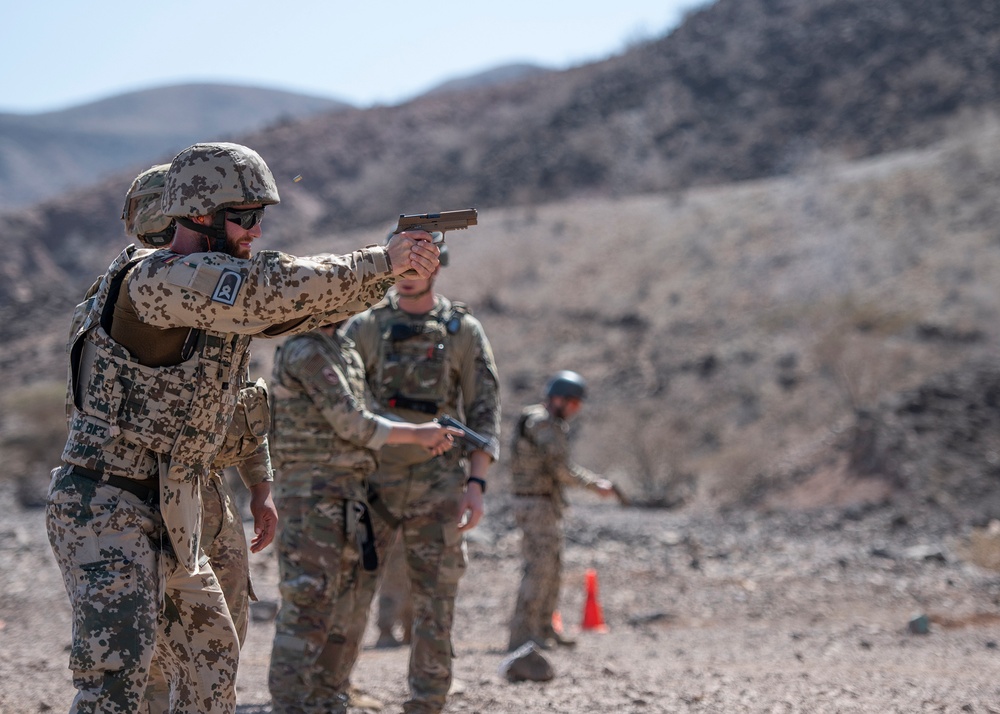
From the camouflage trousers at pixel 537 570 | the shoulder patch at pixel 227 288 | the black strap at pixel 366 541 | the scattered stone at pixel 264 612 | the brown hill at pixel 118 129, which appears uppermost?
the brown hill at pixel 118 129

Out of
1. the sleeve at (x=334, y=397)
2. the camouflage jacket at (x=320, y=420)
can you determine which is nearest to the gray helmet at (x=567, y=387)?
the camouflage jacket at (x=320, y=420)

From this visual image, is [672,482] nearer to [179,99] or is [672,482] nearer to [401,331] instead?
[401,331]

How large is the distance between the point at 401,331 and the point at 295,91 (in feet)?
499

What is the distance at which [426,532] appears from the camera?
16.1ft

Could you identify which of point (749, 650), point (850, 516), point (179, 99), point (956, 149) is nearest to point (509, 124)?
point (956, 149)

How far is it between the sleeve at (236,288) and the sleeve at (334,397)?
116 cm

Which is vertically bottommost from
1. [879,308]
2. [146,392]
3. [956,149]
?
[146,392]

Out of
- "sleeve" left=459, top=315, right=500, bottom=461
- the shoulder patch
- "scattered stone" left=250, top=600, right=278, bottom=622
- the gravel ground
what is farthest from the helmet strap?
"scattered stone" left=250, top=600, right=278, bottom=622

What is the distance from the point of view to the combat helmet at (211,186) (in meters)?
3.46

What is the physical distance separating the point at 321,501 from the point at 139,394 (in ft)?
4.60

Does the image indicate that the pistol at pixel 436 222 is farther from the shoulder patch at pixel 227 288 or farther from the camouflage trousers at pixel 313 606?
the camouflage trousers at pixel 313 606

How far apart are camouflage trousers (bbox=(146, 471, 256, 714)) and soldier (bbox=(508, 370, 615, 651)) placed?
393 centimetres

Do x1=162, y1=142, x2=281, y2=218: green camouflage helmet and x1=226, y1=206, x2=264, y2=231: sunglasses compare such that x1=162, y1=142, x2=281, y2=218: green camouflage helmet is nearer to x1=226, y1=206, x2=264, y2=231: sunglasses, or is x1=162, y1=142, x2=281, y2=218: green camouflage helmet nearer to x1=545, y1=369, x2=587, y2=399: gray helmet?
x1=226, y1=206, x2=264, y2=231: sunglasses

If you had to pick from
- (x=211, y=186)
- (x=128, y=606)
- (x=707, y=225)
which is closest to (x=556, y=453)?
(x=211, y=186)
